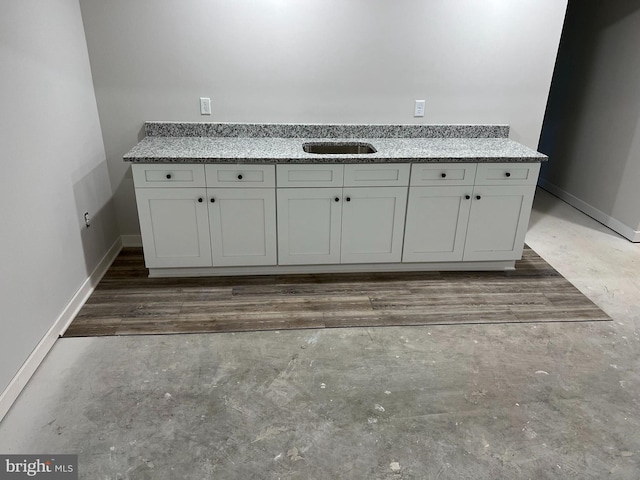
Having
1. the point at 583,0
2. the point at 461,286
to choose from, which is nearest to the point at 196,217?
the point at 461,286

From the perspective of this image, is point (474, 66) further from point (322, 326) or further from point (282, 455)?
point (282, 455)

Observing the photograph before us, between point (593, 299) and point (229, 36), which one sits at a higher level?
point (229, 36)

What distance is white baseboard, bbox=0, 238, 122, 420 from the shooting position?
6.38 feet

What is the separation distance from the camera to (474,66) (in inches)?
123

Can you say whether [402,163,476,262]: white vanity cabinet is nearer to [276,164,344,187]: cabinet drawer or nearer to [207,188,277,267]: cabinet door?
[276,164,344,187]: cabinet drawer

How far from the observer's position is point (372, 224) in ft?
9.69

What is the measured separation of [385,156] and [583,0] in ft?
9.96

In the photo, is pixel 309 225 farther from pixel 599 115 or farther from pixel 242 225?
pixel 599 115

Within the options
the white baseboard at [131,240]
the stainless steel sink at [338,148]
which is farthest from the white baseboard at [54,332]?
the stainless steel sink at [338,148]

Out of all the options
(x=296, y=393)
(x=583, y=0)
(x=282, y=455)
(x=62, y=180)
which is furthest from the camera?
(x=583, y=0)

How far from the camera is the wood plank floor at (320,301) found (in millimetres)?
2564

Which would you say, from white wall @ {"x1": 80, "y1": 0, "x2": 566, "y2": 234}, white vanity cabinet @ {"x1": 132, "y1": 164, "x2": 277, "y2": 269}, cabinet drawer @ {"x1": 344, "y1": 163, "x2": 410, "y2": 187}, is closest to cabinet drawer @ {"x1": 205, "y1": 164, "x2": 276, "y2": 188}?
white vanity cabinet @ {"x1": 132, "y1": 164, "x2": 277, "y2": 269}

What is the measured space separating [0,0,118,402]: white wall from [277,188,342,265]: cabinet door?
1205mm

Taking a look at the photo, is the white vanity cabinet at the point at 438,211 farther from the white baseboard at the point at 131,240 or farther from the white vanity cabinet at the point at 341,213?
the white baseboard at the point at 131,240
